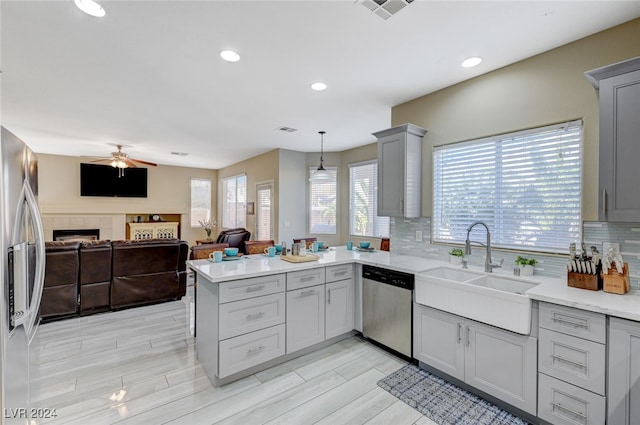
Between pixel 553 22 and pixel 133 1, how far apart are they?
9.43ft

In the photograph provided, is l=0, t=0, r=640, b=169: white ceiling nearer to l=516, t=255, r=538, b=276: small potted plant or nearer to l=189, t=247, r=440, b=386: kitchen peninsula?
l=516, t=255, r=538, b=276: small potted plant

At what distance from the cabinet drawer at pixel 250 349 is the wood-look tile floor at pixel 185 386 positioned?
0.15 meters

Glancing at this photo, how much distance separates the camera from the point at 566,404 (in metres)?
1.81

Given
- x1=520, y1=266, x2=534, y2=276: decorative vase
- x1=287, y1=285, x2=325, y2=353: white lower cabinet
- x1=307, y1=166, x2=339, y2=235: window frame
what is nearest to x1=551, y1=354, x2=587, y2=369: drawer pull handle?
x1=520, y1=266, x2=534, y2=276: decorative vase

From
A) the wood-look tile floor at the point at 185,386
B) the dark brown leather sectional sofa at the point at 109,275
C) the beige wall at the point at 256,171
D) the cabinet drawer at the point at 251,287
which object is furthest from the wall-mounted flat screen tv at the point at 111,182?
the cabinet drawer at the point at 251,287

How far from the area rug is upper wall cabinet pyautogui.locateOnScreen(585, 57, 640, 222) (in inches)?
61.5

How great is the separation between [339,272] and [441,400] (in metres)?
1.40

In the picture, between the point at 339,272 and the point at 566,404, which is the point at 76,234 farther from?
the point at 566,404

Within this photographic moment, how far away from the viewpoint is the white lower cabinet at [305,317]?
8.98ft

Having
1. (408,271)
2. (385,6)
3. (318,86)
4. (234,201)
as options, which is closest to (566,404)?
(408,271)

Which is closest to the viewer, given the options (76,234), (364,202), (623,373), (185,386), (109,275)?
(623,373)

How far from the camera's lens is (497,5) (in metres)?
1.92

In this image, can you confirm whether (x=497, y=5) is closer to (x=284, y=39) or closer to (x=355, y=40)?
(x=355, y=40)

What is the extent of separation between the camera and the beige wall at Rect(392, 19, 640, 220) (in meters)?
2.19
